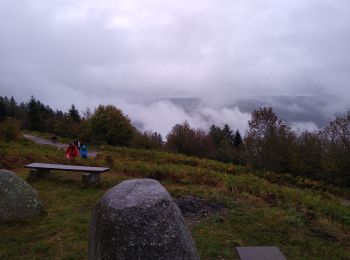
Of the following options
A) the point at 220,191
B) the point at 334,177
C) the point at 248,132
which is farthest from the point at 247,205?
the point at 248,132

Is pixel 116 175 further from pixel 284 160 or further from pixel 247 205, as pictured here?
pixel 284 160

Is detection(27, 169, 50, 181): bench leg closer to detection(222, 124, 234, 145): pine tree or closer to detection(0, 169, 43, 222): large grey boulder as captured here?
detection(0, 169, 43, 222): large grey boulder

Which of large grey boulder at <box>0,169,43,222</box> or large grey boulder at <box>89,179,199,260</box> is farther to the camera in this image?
large grey boulder at <box>0,169,43,222</box>

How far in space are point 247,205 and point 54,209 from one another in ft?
15.1

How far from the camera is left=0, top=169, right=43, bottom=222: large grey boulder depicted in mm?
8133

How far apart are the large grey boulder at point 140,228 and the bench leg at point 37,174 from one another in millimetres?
9582

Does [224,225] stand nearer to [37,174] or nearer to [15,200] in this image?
[15,200]

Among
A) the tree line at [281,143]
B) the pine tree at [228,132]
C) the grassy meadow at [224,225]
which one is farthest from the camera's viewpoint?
the pine tree at [228,132]

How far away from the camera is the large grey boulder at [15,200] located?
26.7 feet

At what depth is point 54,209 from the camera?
9.39m

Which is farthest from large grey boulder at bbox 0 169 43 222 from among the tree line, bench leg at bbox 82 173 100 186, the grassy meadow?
the tree line

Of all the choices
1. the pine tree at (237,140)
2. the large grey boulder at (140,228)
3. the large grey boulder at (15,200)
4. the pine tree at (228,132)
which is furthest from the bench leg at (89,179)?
the pine tree at (228,132)

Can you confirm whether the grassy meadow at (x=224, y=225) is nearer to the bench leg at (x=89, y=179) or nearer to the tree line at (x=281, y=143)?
the bench leg at (x=89, y=179)

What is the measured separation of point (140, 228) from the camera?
414cm
